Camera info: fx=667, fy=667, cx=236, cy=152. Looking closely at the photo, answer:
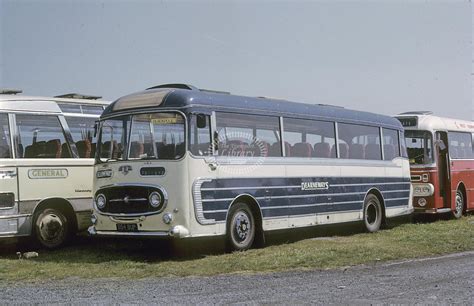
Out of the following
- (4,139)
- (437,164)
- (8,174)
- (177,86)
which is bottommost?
(437,164)

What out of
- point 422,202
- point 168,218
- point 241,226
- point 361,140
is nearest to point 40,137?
point 168,218

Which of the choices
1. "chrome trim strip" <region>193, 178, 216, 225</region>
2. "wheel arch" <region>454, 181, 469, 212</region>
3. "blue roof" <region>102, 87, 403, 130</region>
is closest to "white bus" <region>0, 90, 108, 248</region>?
"blue roof" <region>102, 87, 403, 130</region>

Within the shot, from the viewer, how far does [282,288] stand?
8.53 m

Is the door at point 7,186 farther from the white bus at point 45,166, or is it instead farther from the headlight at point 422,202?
the headlight at point 422,202

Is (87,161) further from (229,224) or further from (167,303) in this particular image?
(167,303)

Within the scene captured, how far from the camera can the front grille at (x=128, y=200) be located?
1141cm

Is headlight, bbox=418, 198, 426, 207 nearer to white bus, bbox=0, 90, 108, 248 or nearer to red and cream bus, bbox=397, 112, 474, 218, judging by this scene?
red and cream bus, bbox=397, 112, 474, 218

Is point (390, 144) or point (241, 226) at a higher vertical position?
point (390, 144)

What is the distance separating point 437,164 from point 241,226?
874 cm

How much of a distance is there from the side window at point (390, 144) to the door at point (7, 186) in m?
9.27

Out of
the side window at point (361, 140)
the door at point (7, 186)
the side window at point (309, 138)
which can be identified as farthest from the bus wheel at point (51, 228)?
the side window at point (361, 140)

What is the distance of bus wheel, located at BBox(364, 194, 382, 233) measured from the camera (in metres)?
16.2

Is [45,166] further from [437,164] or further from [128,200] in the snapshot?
[437,164]

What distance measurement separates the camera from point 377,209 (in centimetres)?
1669
